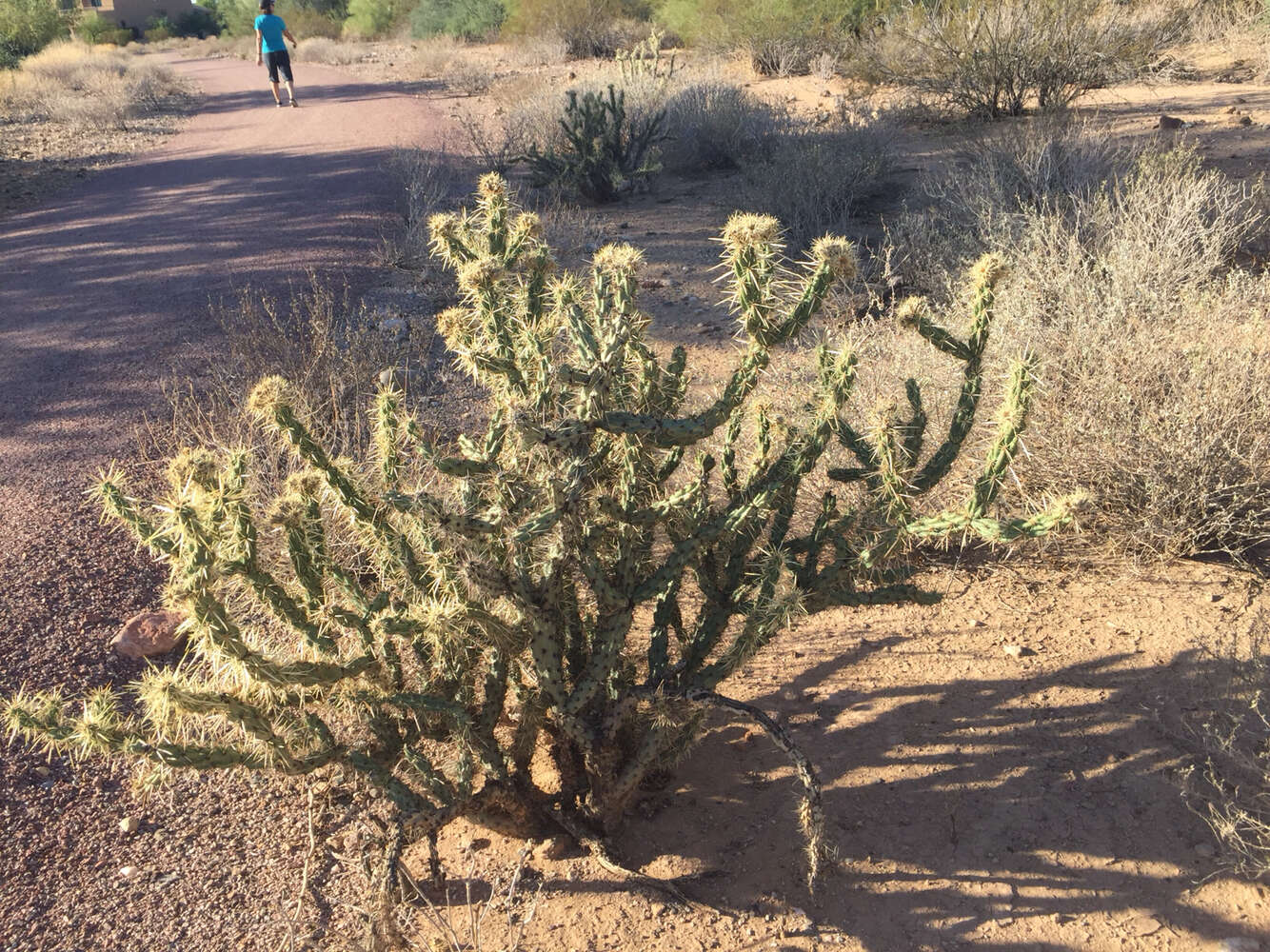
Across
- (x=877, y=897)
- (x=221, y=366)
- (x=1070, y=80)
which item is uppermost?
(x=1070, y=80)

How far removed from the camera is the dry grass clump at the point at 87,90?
20500mm

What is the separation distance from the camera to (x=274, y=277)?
8.45 meters

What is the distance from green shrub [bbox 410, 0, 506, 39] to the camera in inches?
1403

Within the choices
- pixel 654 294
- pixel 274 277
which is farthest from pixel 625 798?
pixel 274 277

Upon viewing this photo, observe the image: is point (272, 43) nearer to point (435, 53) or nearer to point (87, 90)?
point (87, 90)

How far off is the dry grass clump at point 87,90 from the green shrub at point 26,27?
5.80 ft

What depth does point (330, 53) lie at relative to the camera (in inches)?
1464

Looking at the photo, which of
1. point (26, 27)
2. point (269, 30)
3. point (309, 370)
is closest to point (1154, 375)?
point (309, 370)

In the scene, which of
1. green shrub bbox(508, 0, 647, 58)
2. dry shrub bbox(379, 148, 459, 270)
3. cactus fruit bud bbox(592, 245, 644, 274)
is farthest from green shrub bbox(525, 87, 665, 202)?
green shrub bbox(508, 0, 647, 58)

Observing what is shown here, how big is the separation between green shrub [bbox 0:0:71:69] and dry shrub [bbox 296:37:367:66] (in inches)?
376

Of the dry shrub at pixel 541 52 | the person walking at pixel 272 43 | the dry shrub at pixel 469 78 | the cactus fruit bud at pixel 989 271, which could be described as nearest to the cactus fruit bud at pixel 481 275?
the cactus fruit bud at pixel 989 271

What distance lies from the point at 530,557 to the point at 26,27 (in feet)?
143

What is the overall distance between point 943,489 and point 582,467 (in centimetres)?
252

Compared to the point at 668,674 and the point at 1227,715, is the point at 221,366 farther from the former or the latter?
the point at 1227,715
